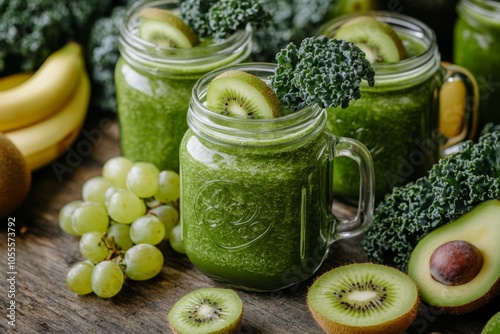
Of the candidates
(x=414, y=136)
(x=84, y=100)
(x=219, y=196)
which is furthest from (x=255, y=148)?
(x=84, y=100)

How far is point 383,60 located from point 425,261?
0.41 m

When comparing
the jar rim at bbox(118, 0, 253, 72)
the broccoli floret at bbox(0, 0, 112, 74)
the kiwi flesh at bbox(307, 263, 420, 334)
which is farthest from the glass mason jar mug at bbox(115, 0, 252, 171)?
the kiwi flesh at bbox(307, 263, 420, 334)

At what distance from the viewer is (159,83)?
1.44m

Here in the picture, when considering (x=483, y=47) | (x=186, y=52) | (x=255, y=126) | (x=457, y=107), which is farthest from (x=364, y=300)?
(x=483, y=47)

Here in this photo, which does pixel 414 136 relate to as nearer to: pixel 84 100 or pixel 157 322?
pixel 157 322

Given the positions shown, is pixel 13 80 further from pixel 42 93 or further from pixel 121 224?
pixel 121 224

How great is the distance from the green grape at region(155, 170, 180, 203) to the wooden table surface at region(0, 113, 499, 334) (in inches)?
4.1

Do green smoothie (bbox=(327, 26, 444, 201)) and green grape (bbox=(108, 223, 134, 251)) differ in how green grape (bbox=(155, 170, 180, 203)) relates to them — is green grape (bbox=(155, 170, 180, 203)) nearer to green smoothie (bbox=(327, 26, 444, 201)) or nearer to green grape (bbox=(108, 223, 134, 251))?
green grape (bbox=(108, 223, 134, 251))

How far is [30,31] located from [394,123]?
959 mm

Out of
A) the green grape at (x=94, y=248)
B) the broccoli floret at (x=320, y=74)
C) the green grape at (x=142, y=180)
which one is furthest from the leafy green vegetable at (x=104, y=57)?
the broccoli floret at (x=320, y=74)

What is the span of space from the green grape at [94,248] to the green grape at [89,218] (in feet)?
0.13

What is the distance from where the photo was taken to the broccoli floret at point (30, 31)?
177 cm

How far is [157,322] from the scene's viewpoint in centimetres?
126

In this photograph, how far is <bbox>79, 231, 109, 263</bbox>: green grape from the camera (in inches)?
52.5
